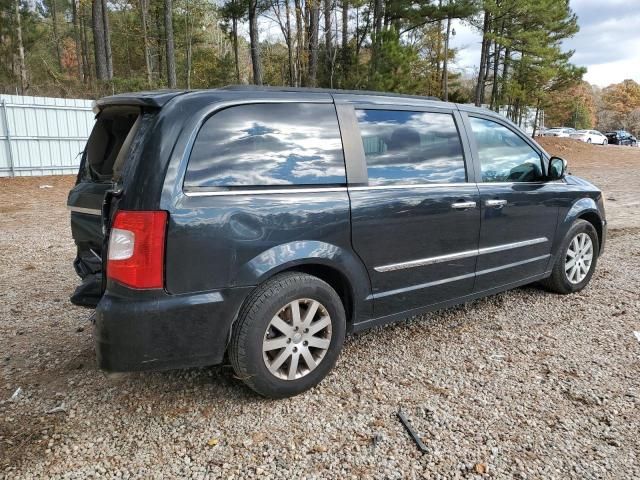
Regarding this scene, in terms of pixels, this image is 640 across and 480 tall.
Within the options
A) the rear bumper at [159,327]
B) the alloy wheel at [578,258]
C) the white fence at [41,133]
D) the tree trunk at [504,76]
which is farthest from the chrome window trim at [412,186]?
the tree trunk at [504,76]

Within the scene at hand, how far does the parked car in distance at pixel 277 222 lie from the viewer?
238 cm

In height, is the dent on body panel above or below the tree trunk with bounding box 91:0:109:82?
below

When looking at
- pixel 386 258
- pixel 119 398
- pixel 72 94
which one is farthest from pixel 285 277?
pixel 72 94

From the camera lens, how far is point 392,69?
1767 cm

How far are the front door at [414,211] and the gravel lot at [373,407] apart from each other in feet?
1.59

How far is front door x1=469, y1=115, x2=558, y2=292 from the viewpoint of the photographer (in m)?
3.71

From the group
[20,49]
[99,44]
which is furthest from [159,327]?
[20,49]

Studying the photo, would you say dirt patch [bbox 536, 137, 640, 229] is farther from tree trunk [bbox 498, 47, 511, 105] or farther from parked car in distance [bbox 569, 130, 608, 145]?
parked car in distance [bbox 569, 130, 608, 145]

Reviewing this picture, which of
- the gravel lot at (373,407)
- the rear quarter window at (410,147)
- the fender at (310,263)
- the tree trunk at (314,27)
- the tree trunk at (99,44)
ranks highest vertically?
the tree trunk at (314,27)

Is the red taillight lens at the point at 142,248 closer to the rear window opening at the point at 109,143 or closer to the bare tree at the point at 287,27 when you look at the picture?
the rear window opening at the point at 109,143

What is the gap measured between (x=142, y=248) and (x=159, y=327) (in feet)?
1.31

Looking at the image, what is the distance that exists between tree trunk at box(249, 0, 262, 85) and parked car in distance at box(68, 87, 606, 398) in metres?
16.0

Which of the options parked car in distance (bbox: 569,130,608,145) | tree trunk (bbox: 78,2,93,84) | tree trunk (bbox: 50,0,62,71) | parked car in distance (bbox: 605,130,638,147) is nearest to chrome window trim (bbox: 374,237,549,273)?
tree trunk (bbox: 78,2,93,84)

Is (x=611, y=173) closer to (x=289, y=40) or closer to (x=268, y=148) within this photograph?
(x=289, y=40)
